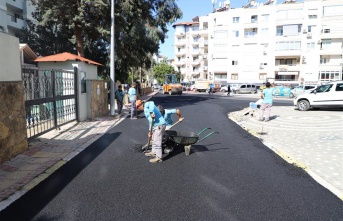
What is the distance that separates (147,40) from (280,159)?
19593 millimetres

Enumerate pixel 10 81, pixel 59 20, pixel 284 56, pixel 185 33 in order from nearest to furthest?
pixel 10 81 < pixel 59 20 < pixel 284 56 < pixel 185 33

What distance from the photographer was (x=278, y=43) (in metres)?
53.5

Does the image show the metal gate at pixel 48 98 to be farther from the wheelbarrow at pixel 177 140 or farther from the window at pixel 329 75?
the window at pixel 329 75

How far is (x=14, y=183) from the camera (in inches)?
190

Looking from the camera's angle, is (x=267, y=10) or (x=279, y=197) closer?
(x=279, y=197)

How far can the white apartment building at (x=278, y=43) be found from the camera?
5062 centimetres

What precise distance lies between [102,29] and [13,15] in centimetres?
2674

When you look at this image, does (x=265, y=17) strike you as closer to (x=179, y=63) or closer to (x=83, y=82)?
(x=179, y=63)

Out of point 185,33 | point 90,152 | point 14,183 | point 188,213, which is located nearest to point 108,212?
point 188,213

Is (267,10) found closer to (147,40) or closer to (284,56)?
(284,56)

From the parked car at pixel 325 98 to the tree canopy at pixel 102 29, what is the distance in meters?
13.2

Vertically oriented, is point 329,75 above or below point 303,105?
above

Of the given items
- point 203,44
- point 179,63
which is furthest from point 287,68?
point 179,63

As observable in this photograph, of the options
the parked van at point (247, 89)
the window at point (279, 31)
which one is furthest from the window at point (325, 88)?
the window at point (279, 31)
